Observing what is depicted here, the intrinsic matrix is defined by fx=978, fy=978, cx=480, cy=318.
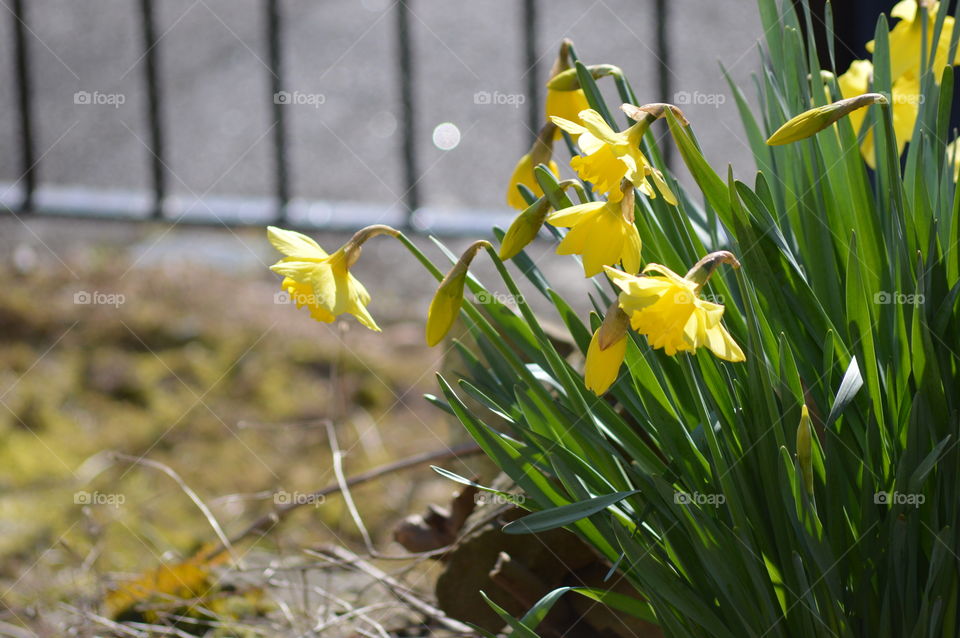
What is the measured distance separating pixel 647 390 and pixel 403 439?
4.36 ft

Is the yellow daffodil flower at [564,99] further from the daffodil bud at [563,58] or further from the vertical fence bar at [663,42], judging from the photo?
the vertical fence bar at [663,42]

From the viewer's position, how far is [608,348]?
2.22 ft

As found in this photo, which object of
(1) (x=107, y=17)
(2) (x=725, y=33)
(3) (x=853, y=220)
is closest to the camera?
(3) (x=853, y=220)

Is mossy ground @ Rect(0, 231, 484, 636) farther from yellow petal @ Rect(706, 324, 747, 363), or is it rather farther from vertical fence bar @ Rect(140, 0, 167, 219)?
yellow petal @ Rect(706, 324, 747, 363)

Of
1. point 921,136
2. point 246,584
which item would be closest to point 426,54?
point 246,584

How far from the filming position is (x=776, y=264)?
81 centimetres

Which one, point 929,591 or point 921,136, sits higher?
point 921,136

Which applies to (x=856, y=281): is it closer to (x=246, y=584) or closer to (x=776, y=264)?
(x=776, y=264)

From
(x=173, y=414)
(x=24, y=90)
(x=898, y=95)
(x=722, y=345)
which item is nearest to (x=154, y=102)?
(x=24, y=90)

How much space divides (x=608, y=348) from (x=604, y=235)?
8cm

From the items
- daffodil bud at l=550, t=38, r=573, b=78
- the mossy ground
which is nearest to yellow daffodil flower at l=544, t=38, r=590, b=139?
daffodil bud at l=550, t=38, r=573, b=78

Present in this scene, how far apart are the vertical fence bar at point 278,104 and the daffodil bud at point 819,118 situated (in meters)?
1.60

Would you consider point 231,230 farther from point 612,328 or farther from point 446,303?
point 612,328

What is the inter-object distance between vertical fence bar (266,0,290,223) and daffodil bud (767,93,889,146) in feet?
5.25
